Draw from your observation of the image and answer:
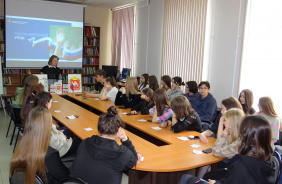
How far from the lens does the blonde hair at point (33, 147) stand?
2.16m

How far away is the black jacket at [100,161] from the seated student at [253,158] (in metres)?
0.89

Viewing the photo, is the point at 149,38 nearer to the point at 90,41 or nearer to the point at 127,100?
the point at 90,41

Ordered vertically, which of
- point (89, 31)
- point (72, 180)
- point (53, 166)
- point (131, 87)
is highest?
point (89, 31)

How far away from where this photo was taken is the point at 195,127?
3932mm

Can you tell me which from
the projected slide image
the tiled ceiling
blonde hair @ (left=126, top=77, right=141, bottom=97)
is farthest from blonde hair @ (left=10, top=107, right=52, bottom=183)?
the tiled ceiling

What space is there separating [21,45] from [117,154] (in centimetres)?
728

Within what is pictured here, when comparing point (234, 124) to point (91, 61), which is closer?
point (234, 124)

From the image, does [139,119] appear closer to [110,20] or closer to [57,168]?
[57,168]

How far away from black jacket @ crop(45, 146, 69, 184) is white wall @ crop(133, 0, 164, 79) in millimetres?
5975

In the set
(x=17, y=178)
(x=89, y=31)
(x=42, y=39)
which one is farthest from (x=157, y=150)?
(x=89, y=31)

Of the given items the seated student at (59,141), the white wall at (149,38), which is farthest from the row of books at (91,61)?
the seated student at (59,141)

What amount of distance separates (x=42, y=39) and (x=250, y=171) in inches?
316

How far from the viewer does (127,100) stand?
5473 mm

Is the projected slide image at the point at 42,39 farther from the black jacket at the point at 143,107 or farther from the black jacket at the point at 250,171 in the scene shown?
the black jacket at the point at 250,171
